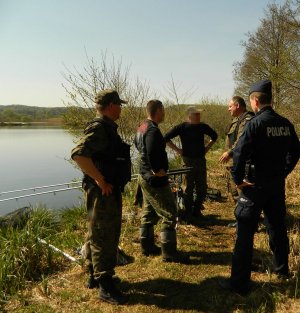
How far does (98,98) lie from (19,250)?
89.3 inches

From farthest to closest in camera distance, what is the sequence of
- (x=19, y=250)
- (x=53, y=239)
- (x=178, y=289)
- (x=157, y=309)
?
(x=53, y=239)
(x=19, y=250)
(x=178, y=289)
(x=157, y=309)

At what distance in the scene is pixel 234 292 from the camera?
3.47 meters

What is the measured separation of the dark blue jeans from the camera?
3264 mm

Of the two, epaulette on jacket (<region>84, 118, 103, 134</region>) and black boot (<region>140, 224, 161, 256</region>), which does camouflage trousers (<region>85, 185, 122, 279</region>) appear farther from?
black boot (<region>140, 224, 161, 256</region>)

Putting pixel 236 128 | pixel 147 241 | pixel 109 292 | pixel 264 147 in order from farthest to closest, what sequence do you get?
pixel 236 128, pixel 147 241, pixel 109 292, pixel 264 147

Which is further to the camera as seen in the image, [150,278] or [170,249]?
[170,249]

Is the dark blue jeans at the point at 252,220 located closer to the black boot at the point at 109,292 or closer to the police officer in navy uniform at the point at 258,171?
the police officer in navy uniform at the point at 258,171

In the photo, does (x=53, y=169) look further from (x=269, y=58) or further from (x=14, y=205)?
(x=269, y=58)

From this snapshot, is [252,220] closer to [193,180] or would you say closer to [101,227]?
[101,227]

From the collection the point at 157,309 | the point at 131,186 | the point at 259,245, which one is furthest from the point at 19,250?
the point at 131,186

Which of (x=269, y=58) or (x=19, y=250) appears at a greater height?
(x=269, y=58)

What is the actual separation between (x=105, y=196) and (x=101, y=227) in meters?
0.32

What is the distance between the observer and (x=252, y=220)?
3258 mm

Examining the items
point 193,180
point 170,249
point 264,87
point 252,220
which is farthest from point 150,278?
point 264,87
